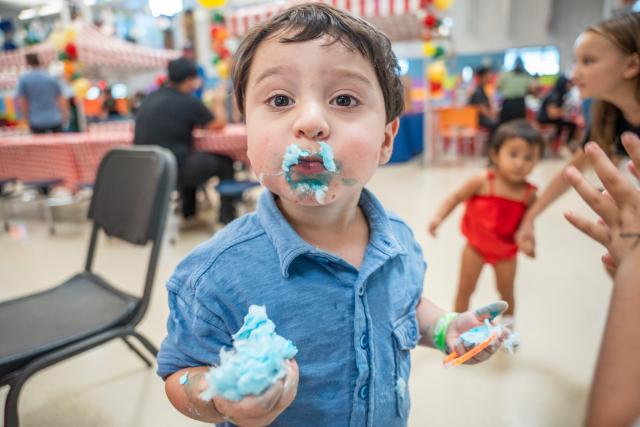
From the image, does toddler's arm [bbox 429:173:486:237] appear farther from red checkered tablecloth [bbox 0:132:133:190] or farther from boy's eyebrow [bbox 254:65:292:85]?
red checkered tablecloth [bbox 0:132:133:190]

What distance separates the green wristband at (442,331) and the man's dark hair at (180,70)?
2.94m

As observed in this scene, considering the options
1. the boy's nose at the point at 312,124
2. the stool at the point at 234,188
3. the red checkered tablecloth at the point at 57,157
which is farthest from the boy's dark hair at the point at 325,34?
the red checkered tablecloth at the point at 57,157

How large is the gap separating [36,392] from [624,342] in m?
1.76

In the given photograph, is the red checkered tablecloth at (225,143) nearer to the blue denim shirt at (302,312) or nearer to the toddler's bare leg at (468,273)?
the toddler's bare leg at (468,273)

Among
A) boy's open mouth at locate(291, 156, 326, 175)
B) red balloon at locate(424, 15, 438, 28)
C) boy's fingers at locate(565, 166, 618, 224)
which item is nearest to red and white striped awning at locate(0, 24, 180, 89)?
red balloon at locate(424, 15, 438, 28)

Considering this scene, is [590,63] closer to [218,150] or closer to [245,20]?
[218,150]

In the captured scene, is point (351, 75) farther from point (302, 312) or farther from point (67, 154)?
point (67, 154)

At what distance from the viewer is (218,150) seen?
3.38 meters

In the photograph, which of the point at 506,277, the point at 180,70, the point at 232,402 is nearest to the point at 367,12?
the point at 180,70

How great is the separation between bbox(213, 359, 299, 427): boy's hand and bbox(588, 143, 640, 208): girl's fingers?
18.3 inches

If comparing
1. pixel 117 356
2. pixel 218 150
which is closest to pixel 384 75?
pixel 117 356

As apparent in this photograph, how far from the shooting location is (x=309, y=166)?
61 cm

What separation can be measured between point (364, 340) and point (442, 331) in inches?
8.0

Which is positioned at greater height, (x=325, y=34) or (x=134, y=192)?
(x=325, y=34)
